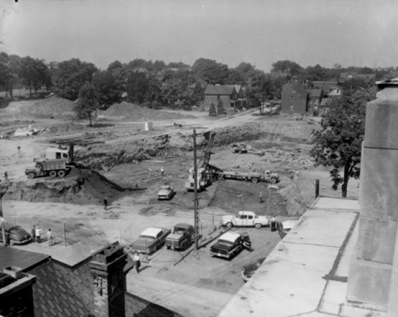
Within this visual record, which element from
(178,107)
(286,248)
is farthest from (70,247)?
(178,107)

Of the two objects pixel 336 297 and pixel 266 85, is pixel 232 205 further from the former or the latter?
pixel 266 85

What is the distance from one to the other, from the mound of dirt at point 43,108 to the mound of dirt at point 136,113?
7.54 m

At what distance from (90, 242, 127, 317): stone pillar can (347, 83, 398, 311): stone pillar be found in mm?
5058

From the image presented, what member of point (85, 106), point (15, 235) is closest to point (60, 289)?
point (15, 235)

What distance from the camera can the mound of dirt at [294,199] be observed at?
2921 cm

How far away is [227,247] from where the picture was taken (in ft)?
69.3

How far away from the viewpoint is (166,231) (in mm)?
24469

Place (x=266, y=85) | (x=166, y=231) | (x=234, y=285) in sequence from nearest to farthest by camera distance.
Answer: (x=234, y=285) → (x=166, y=231) → (x=266, y=85)

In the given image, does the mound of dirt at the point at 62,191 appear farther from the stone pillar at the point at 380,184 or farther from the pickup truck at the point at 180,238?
the stone pillar at the point at 380,184

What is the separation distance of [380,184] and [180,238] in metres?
18.1

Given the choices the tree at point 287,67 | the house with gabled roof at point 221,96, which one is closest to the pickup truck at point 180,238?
the house with gabled roof at point 221,96

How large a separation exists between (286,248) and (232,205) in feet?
77.6

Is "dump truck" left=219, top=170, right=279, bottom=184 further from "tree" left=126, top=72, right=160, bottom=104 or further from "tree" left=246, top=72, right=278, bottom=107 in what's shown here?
"tree" left=126, top=72, right=160, bottom=104

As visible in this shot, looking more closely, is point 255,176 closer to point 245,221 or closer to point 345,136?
point 245,221
